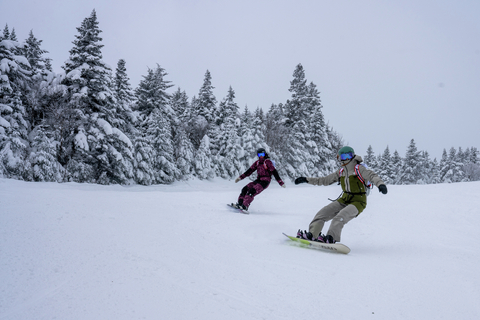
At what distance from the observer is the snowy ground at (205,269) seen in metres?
2.44

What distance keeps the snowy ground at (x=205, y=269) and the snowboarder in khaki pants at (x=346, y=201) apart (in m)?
0.50

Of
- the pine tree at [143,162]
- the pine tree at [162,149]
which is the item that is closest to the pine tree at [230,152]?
the pine tree at [162,149]

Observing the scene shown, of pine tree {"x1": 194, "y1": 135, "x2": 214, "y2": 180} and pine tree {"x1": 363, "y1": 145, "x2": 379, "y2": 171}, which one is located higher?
pine tree {"x1": 363, "y1": 145, "x2": 379, "y2": 171}

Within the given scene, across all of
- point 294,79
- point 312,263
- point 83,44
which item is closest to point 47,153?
point 83,44

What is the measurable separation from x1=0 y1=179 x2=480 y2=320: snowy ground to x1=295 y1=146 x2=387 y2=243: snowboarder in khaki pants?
1.64ft

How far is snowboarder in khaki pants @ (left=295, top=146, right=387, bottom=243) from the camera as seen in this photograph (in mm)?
4947

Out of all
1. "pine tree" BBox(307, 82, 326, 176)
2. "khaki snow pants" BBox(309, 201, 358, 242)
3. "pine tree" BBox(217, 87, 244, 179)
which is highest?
"pine tree" BBox(307, 82, 326, 176)

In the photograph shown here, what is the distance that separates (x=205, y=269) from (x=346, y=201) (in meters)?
3.10

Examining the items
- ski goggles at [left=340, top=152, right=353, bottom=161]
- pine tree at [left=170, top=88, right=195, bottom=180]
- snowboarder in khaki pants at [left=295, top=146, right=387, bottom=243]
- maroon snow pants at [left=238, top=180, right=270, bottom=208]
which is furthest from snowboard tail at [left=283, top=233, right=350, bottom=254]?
pine tree at [left=170, top=88, right=195, bottom=180]

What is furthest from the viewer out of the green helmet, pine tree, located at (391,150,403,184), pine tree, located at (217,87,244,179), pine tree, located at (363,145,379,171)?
pine tree, located at (363,145,379,171)

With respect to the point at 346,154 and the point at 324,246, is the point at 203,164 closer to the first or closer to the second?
the point at 346,154

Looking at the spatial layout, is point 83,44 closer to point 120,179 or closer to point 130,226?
Answer: point 120,179

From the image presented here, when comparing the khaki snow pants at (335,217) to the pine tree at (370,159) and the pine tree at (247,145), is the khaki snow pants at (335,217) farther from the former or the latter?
the pine tree at (370,159)

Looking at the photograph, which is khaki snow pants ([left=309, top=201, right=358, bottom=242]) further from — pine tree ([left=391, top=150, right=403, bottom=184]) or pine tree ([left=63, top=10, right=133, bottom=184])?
pine tree ([left=391, top=150, right=403, bottom=184])
